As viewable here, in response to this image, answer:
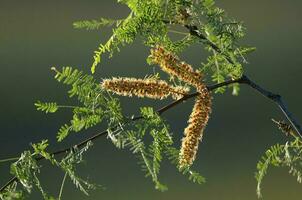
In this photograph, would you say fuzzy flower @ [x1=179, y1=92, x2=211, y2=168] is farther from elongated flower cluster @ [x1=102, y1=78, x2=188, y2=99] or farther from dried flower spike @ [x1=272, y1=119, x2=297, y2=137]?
dried flower spike @ [x1=272, y1=119, x2=297, y2=137]

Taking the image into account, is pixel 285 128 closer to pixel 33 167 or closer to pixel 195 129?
pixel 195 129

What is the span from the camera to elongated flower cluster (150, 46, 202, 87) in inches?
34.3

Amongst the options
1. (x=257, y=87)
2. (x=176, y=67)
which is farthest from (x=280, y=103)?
(x=176, y=67)

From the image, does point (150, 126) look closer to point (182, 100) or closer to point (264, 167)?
point (182, 100)

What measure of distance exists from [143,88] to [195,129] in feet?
0.29

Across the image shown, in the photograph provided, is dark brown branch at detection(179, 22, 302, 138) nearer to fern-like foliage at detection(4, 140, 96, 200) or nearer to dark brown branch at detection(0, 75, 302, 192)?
dark brown branch at detection(0, 75, 302, 192)

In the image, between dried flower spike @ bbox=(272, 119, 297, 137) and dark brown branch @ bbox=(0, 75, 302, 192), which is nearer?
dark brown branch @ bbox=(0, 75, 302, 192)

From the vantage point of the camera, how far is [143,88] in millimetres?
867

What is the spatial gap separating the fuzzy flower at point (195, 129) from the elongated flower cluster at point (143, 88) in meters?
0.03

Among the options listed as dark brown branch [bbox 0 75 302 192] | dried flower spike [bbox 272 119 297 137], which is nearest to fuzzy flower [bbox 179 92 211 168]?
dark brown branch [bbox 0 75 302 192]

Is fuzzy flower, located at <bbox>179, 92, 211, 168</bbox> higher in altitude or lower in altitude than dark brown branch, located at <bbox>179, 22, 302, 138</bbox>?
lower

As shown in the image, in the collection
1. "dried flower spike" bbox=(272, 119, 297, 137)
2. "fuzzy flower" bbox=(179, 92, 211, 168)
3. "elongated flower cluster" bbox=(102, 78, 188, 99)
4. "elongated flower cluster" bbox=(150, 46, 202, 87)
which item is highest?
"elongated flower cluster" bbox=(150, 46, 202, 87)

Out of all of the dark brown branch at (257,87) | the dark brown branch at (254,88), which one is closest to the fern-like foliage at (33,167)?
the dark brown branch at (254,88)

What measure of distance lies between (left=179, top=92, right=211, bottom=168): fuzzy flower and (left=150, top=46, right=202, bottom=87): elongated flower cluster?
0.09 feet
